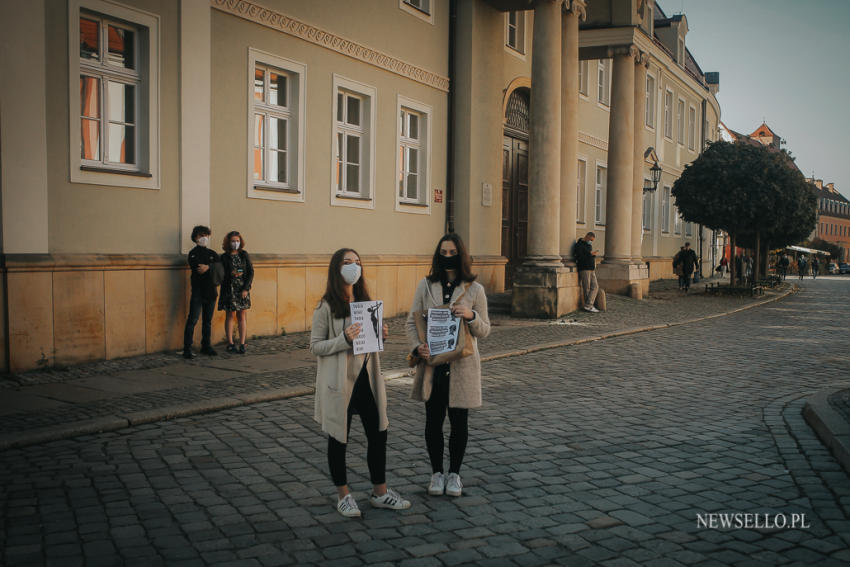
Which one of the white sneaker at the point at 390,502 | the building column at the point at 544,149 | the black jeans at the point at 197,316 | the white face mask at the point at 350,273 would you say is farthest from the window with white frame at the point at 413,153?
the white sneaker at the point at 390,502

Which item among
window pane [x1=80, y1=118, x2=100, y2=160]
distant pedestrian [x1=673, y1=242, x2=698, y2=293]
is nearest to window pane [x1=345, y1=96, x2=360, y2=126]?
window pane [x1=80, y1=118, x2=100, y2=160]

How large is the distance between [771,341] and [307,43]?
10.2 metres

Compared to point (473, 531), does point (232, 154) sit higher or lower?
higher

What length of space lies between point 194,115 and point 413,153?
22.1 ft

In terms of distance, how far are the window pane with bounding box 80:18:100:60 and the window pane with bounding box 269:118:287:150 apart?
3520mm

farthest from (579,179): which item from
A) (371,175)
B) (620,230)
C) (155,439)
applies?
(155,439)

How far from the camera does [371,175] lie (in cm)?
1585

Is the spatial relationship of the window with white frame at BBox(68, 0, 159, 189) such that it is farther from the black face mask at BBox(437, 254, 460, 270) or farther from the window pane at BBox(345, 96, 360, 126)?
the black face mask at BBox(437, 254, 460, 270)

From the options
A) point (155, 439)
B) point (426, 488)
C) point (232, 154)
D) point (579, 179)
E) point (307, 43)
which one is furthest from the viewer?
point (579, 179)

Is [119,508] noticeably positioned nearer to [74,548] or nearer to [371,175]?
[74,548]

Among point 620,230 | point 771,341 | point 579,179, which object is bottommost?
point 771,341

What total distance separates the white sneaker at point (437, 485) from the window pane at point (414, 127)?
13097 millimetres

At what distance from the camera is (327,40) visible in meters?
14.6

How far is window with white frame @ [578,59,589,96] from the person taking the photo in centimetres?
2652
